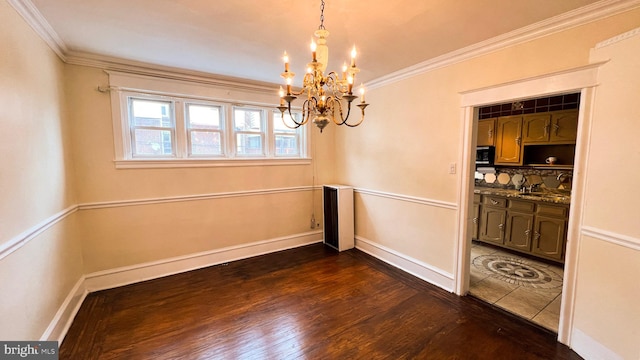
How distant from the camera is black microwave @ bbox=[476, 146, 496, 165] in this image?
4301mm

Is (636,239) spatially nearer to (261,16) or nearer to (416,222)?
(416,222)

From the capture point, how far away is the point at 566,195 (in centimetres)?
353

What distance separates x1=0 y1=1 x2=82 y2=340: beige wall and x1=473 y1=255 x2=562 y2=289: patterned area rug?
4428 mm

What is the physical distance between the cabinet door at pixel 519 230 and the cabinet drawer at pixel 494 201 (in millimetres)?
166

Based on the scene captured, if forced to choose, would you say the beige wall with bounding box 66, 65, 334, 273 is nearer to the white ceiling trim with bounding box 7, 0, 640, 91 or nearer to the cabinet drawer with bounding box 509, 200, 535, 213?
the white ceiling trim with bounding box 7, 0, 640, 91

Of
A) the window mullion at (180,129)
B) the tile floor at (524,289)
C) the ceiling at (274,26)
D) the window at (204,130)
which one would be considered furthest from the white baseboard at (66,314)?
the tile floor at (524,289)

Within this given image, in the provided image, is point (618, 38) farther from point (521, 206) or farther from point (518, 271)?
point (518, 271)

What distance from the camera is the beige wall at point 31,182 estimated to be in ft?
5.08

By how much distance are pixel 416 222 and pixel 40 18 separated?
13.2 ft

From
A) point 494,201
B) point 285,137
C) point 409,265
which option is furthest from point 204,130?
point 494,201

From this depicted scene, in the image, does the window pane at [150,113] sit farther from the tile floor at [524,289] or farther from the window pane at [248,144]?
the tile floor at [524,289]

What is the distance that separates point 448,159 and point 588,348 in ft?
6.05

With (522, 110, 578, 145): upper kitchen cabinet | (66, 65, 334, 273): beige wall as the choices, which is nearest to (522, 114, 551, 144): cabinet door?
(522, 110, 578, 145): upper kitchen cabinet

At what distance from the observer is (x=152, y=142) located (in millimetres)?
3186
